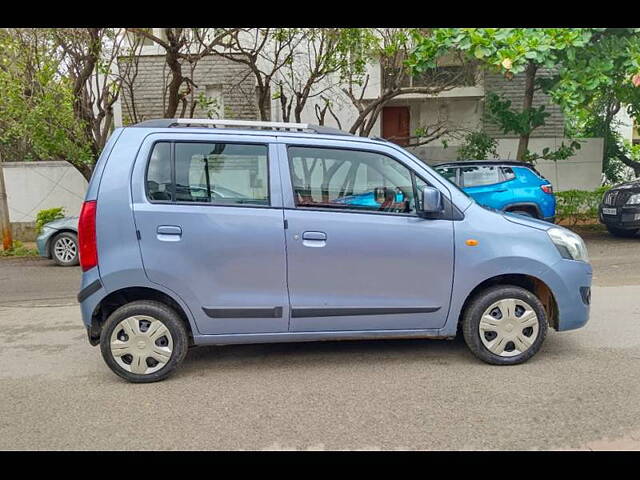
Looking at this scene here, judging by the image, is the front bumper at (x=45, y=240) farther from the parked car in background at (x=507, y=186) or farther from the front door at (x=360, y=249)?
A: the parked car in background at (x=507, y=186)

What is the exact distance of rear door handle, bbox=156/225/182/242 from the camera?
3.84m

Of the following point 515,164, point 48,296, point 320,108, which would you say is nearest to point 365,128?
point 320,108

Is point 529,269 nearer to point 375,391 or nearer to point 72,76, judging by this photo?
point 375,391

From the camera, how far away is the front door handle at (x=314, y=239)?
392 centimetres

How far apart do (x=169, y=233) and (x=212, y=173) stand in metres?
0.59

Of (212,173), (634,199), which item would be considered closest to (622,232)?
A: (634,199)

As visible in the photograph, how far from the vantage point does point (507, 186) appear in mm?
9367

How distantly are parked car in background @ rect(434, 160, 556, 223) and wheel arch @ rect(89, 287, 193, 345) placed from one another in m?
6.78

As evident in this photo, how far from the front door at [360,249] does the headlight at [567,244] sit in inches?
36.8

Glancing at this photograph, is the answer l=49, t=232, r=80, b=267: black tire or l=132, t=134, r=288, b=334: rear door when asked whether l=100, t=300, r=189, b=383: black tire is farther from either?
l=49, t=232, r=80, b=267: black tire

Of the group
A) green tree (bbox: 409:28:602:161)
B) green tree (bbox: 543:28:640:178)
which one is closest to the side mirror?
green tree (bbox: 409:28:602:161)

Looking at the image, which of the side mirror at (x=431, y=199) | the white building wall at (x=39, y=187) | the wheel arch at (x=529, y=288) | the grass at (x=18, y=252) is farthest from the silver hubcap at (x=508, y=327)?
the white building wall at (x=39, y=187)

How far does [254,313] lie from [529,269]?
230cm

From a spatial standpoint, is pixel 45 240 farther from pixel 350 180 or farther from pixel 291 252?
pixel 350 180
